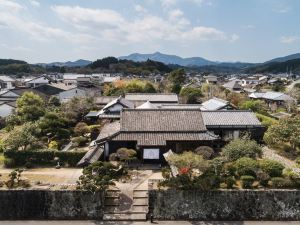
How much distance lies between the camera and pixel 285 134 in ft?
99.7

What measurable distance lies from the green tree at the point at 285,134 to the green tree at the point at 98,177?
48.3 ft

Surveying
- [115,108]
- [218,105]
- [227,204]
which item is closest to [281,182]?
[227,204]

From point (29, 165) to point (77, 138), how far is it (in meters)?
6.58

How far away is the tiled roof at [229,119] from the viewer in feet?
107

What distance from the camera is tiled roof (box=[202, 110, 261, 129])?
32656 millimetres

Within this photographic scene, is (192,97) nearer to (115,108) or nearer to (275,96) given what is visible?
(275,96)

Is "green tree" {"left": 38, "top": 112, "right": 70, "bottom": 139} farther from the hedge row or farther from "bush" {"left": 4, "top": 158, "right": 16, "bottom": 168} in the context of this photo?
"bush" {"left": 4, "top": 158, "right": 16, "bottom": 168}

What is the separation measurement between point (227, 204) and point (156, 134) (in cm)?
932

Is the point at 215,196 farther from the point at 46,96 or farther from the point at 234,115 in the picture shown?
the point at 46,96

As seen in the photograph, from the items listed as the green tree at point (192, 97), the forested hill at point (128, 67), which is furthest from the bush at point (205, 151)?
the forested hill at point (128, 67)

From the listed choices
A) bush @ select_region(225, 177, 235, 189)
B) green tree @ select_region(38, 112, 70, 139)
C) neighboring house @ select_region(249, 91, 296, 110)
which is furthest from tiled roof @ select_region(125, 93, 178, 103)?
bush @ select_region(225, 177, 235, 189)

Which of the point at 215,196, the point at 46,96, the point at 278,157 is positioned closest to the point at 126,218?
the point at 215,196

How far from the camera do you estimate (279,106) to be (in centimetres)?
6844

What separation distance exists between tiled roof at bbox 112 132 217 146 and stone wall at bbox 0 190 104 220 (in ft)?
24.5
